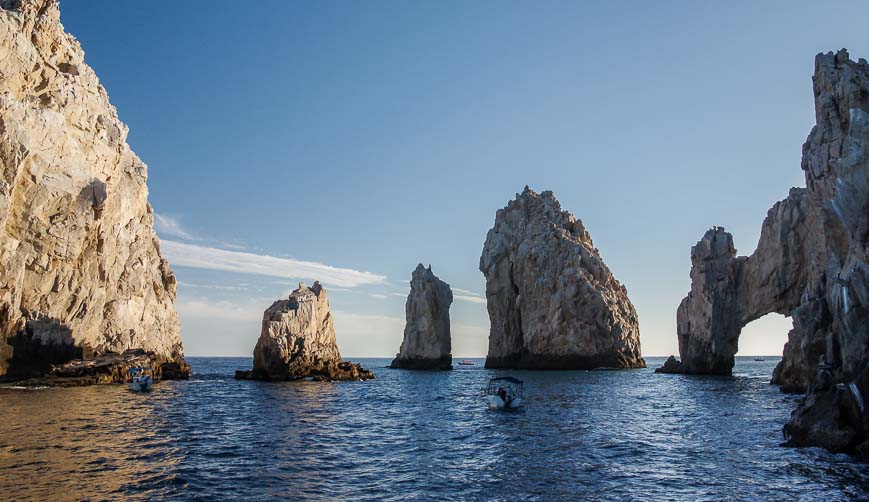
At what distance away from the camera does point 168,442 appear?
27875mm

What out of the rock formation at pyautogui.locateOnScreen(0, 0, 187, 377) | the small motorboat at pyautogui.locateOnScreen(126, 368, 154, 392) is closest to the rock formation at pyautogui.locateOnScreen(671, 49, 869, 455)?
the small motorboat at pyautogui.locateOnScreen(126, 368, 154, 392)

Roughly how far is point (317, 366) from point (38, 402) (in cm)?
3727

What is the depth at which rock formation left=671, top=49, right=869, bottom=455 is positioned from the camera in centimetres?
2434

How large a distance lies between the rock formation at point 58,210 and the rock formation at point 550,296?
2576 inches

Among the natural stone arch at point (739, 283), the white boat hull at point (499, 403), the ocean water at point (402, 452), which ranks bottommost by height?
the ocean water at point (402, 452)

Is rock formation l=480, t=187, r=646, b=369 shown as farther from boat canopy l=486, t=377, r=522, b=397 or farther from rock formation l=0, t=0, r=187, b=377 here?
rock formation l=0, t=0, r=187, b=377

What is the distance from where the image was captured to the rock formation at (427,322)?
4469 inches

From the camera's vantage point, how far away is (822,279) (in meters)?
37.8

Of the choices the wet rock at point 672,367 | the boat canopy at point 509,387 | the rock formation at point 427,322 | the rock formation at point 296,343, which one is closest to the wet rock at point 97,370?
the rock formation at point 296,343

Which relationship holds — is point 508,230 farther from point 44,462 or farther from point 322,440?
point 44,462

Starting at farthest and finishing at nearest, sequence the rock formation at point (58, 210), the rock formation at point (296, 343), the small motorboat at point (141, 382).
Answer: the rock formation at point (296, 343) → the rock formation at point (58, 210) → the small motorboat at point (141, 382)

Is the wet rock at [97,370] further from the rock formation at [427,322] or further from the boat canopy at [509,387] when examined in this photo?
the rock formation at [427,322]

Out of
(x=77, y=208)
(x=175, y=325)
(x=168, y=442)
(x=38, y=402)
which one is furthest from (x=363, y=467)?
(x=175, y=325)

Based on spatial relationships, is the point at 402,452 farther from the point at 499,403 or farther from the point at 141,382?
the point at 141,382
